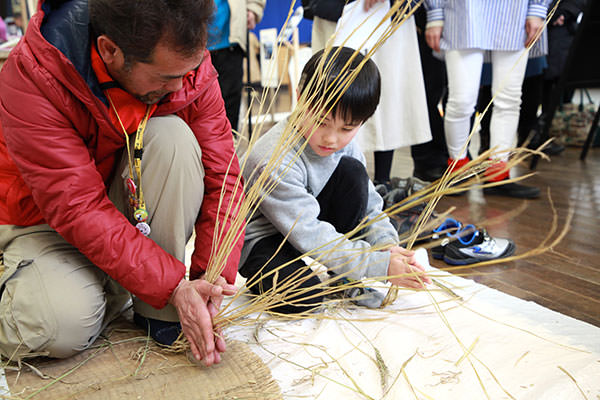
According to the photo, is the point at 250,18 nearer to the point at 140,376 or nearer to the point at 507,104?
the point at 507,104

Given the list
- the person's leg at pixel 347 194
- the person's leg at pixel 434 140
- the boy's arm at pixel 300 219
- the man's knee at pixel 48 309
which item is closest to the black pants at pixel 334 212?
the person's leg at pixel 347 194

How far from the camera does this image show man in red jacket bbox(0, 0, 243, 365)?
2.77 ft

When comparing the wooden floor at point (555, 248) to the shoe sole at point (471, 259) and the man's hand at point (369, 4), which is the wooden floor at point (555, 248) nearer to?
the shoe sole at point (471, 259)

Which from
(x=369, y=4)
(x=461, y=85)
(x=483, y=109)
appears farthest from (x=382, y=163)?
(x=483, y=109)

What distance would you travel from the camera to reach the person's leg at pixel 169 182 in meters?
1.02

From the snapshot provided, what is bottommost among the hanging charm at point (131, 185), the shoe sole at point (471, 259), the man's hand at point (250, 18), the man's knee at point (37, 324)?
the shoe sole at point (471, 259)

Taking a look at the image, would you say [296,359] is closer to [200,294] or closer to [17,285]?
[200,294]

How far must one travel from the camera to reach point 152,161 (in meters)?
1.02

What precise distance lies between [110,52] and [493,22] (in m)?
1.90

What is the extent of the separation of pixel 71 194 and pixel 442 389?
2.60 feet

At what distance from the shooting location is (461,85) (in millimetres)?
2279

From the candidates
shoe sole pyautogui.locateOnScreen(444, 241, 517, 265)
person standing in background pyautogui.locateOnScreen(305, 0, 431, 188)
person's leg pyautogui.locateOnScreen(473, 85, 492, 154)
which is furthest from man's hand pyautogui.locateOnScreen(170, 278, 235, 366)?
person's leg pyautogui.locateOnScreen(473, 85, 492, 154)

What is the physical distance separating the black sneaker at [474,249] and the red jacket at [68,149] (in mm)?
848

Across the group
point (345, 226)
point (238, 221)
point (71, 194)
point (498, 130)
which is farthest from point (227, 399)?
point (498, 130)
